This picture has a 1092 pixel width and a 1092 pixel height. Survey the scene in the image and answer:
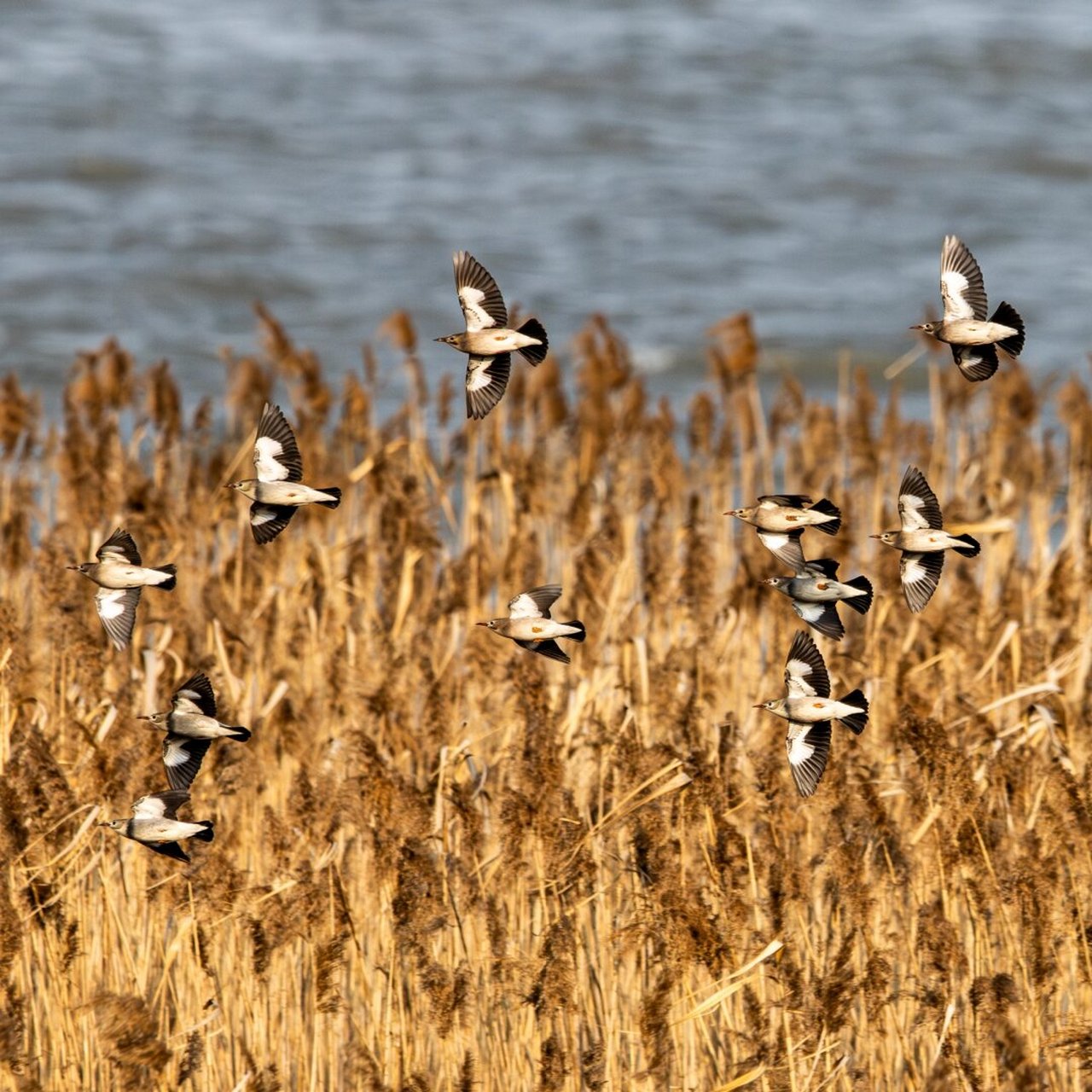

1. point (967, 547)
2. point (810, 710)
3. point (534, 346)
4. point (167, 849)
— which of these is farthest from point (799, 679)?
point (167, 849)

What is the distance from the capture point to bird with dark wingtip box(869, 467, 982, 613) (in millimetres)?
2232

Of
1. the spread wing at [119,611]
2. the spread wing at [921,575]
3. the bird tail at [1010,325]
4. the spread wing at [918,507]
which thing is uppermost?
the bird tail at [1010,325]

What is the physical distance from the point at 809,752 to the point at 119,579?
1.08 metres

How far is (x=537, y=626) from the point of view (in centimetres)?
238

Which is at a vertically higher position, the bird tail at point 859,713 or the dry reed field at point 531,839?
the bird tail at point 859,713

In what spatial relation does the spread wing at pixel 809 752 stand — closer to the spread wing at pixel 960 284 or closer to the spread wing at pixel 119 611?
the spread wing at pixel 960 284

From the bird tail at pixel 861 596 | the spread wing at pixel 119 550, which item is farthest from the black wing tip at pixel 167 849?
the bird tail at pixel 861 596

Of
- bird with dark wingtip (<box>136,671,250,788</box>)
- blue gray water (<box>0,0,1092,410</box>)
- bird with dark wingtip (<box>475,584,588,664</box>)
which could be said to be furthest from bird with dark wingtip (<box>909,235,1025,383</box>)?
blue gray water (<box>0,0,1092,410</box>)

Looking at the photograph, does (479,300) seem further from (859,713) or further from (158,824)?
(158,824)

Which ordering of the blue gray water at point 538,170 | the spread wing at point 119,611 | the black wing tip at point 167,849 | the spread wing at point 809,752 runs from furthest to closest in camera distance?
the blue gray water at point 538,170
the spread wing at point 809,752
the black wing tip at point 167,849
the spread wing at point 119,611

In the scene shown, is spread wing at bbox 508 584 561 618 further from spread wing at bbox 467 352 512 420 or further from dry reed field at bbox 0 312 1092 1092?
dry reed field at bbox 0 312 1092 1092

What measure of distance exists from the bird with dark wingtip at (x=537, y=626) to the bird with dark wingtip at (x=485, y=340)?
282mm

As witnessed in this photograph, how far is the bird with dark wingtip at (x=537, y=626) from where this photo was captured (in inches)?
90.8

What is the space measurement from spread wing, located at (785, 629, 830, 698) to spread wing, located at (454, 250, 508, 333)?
0.67 meters
